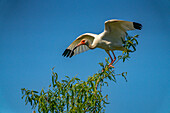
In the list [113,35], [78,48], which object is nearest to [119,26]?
[113,35]

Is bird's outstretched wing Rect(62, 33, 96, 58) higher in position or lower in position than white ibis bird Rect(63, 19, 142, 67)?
higher

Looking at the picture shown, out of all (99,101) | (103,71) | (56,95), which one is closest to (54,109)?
(56,95)

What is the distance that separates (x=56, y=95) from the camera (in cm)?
322

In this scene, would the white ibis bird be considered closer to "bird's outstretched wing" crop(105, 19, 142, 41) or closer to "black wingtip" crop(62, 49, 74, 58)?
"bird's outstretched wing" crop(105, 19, 142, 41)

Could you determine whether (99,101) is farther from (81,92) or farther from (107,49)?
(107,49)

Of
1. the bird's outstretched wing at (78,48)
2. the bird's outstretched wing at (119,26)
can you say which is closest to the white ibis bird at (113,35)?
the bird's outstretched wing at (119,26)

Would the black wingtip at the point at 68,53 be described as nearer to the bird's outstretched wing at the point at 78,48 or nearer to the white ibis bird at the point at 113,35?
the bird's outstretched wing at the point at 78,48

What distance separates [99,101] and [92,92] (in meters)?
0.16

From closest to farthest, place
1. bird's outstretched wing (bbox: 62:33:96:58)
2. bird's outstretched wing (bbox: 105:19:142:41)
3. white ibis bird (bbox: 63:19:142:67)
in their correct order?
bird's outstretched wing (bbox: 105:19:142:41) → white ibis bird (bbox: 63:19:142:67) → bird's outstretched wing (bbox: 62:33:96:58)

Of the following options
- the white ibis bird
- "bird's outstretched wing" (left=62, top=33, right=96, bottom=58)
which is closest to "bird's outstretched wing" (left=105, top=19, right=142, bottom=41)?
the white ibis bird

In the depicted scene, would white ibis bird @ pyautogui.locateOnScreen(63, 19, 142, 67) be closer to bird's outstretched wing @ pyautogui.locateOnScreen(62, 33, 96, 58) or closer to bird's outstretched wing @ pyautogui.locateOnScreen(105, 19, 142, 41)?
bird's outstretched wing @ pyautogui.locateOnScreen(105, 19, 142, 41)

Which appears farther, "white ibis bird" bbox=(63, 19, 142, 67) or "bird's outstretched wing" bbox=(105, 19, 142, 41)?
"white ibis bird" bbox=(63, 19, 142, 67)

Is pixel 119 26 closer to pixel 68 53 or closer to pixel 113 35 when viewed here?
pixel 113 35

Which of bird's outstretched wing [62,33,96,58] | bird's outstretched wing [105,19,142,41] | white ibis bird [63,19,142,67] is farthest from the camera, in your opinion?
bird's outstretched wing [62,33,96,58]
